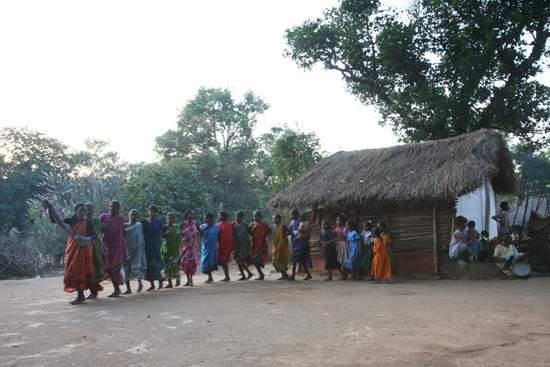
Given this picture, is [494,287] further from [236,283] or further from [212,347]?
[212,347]

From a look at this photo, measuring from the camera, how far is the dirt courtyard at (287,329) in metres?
3.47

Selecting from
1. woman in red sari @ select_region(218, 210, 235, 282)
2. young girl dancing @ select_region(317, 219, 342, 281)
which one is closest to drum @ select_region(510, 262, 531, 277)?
young girl dancing @ select_region(317, 219, 342, 281)

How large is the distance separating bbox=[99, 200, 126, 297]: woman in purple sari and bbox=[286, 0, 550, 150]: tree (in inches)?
492

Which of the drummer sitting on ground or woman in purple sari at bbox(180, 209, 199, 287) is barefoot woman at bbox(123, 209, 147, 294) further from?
the drummer sitting on ground

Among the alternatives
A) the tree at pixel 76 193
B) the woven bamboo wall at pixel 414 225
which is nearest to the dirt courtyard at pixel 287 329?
the woven bamboo wall at pixel 414 225

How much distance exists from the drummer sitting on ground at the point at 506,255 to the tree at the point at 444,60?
760 centimetres

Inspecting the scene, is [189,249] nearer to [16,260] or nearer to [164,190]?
[16,260]

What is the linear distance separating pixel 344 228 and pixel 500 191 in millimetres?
5782

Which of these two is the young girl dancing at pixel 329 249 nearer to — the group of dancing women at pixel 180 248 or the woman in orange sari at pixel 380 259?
the group of dancing women at pixel 180 248

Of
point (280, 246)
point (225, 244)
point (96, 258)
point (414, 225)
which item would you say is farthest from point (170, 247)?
point (414, 225)

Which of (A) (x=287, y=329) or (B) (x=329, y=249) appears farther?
(B) (x=329, y=249)

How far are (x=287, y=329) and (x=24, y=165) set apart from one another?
29338 mm

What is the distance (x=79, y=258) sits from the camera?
6395 mm

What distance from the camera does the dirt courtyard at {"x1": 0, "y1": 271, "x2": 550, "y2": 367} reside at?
3.47 metres
